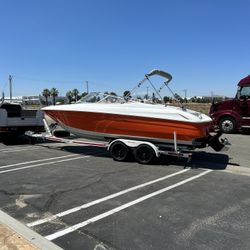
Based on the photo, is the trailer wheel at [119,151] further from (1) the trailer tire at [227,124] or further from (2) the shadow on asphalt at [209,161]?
(1) the trailer tire at [227,124]

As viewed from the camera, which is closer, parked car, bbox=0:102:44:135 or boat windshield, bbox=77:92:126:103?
boat windshield, bbox=77:92:126:103

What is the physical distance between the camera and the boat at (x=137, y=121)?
9.87m

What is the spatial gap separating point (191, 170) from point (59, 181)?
125 inches

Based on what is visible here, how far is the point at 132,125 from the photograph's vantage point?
1048 centimetres

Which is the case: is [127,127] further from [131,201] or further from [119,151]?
[131,201]

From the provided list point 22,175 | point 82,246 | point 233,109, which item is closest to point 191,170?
point 22,175

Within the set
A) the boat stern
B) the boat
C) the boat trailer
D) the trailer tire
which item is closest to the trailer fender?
the boat trailer

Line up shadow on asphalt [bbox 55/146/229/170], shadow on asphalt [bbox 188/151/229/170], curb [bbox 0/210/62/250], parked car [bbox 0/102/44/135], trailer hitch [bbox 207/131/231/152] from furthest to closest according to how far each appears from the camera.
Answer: parked car [bbox 0/102/44/135], trailer hitch [bbox 207/131/231/152], shadow on asphalt [bbox 55/146/229/170], shadow on asphalt [bbox 188/151/229/170], curb [bbox 0/210/62/250]

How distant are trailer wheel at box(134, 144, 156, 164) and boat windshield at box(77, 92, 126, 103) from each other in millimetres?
1770

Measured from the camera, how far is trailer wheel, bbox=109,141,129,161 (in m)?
10.3

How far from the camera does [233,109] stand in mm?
18516

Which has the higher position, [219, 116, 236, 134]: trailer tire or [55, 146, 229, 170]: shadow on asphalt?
[219, 116, 236, 134]: trailer tire

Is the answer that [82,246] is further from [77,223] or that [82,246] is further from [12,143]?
[12,143]

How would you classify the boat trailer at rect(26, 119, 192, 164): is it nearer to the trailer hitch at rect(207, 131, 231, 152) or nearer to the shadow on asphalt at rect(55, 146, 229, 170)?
the shadow on asphalt at rect(55, 146, 229, 170)
